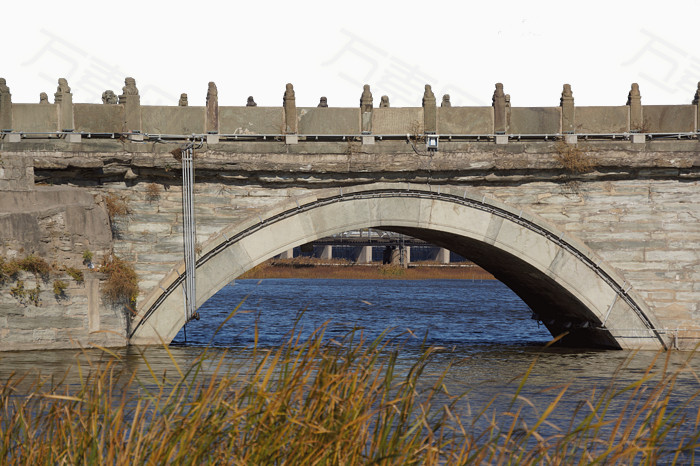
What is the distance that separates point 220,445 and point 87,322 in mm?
8405

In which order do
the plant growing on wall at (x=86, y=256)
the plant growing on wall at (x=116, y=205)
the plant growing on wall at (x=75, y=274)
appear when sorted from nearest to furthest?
the plant growing on wall at (x=75, y=274) < the plant growing on wall at (x=86, y=256) < the plant growing on wall at (x=116, y=205)

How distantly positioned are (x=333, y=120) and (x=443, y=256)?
60.4 m

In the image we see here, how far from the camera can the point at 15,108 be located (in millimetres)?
14500

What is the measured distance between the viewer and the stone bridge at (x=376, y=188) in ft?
46.8

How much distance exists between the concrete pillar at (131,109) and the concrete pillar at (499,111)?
5958 mm

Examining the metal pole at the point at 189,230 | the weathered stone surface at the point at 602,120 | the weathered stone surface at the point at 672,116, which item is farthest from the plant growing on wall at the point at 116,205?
the weathered stone surface at the point at 672,116

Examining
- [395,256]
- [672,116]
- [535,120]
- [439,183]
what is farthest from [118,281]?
[395,256]

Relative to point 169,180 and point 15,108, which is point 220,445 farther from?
point 15,108

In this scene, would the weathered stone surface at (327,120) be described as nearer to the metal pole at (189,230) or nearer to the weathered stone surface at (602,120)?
the metal pole at (189,230)

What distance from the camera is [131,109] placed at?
47.9ft

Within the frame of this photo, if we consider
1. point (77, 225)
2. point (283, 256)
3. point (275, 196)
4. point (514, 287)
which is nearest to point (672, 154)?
point (514, 287)

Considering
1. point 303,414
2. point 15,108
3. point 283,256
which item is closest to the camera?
point 303,414

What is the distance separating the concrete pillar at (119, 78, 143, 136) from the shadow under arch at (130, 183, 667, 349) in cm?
225

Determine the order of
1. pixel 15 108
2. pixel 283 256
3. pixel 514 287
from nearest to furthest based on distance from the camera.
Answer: pixel 15 108, pixel 514 287, pixel 283 256
